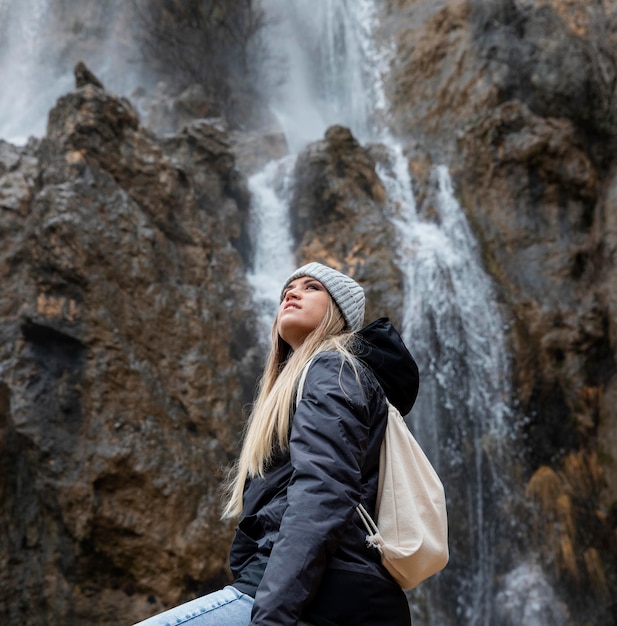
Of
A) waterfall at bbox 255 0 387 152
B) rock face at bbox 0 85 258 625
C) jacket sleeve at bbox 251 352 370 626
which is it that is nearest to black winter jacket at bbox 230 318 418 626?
jacket sleeve at bbox 251 352 370 626

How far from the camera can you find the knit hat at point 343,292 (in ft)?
6.93

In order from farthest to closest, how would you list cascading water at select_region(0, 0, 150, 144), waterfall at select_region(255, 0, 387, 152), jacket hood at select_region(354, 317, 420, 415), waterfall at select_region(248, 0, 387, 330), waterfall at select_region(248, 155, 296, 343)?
1. cascading water at select_region(0, 0, 150, 144)
2. waterfall at select_region(255, 0, 387, 152)
3. waterfall at select_region(248, 0, 387, 330)
4. waterfall at select_region(248, 155, 296, 343)
5. jacket hood at select_region(354, 317, 420, 415)

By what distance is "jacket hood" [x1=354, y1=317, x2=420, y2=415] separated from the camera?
1929mm

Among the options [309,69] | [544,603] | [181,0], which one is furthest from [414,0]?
[544,603]

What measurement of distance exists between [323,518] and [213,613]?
0.37m

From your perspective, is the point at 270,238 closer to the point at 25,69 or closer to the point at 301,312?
the point at 301,312

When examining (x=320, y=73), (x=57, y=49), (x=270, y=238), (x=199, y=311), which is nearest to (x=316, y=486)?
(x=199, y=311)

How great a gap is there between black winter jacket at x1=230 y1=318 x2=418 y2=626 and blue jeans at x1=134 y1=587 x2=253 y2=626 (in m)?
0.06

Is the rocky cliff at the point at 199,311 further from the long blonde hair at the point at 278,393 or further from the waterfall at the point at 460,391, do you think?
the long blonde hair at the point at 278,393

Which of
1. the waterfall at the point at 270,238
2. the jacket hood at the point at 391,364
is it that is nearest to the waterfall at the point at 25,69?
the waterfall at the point at 270,238

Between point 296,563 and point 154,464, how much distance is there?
13.5ft

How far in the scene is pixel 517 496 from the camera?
7340mm

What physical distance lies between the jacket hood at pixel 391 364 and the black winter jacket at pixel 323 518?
0.08 m

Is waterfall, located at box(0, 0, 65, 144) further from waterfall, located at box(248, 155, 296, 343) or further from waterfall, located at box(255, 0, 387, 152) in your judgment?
waterfall, located at box(248, 155, 296, 343)
